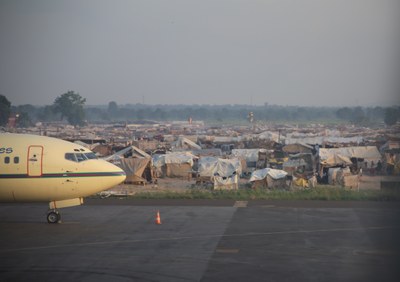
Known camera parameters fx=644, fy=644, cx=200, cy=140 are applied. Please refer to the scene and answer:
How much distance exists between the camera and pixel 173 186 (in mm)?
51000

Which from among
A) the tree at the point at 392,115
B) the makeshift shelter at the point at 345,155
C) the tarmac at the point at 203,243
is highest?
the tree at the point at 392,115

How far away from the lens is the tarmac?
71.5 ft

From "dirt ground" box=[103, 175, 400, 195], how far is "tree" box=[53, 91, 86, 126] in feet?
401

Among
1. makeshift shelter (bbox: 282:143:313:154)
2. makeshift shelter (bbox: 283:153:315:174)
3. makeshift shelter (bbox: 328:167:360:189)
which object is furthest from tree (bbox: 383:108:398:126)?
makeshift shelter (bbox: 282:143:313:154)

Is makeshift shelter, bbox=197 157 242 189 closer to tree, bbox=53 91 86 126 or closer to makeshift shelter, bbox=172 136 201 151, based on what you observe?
makeshift shelter, bbox=172 136 201 151

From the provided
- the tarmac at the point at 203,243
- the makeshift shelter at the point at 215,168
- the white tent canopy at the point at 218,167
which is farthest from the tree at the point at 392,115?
the white tent canopy at the point at 218,167

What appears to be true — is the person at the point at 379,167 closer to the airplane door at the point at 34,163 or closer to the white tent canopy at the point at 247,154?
the white tent canopy at the point at 247,154

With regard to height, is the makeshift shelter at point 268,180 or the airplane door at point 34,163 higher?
the airplane door at point 34,163

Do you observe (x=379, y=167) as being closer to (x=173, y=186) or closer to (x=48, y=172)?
(x=173, y=186)

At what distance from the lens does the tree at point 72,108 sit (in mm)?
173375

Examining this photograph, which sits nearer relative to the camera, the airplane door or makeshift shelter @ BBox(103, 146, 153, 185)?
the airplane door

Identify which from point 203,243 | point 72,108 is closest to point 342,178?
point 203,243

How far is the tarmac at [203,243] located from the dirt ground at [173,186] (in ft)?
25.0

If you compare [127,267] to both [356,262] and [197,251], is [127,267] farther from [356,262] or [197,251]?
[356,262]
